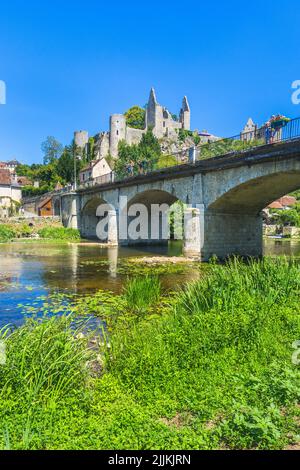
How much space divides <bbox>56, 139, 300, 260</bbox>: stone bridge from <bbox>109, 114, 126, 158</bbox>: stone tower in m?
61.3

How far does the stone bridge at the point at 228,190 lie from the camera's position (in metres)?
18.0

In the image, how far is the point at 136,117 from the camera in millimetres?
110438

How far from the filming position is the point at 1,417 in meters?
3.69

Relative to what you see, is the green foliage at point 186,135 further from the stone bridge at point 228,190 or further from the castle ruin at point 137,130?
the stone bridge at point 228,190

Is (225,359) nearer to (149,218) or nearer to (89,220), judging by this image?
(149,218)

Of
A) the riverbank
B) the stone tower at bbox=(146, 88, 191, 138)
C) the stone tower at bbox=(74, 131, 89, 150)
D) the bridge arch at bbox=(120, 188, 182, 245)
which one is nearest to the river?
the bridge arch at bbox=(120, 188, 182, 245)

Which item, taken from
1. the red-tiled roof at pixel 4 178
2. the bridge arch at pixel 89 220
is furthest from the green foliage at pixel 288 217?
the red-tiled roof at pixel 4 178

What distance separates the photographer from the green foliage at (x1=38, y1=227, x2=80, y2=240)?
4112 cm

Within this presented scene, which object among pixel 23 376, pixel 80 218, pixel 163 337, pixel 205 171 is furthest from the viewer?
pixel 80 218

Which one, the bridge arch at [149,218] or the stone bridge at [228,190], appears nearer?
the stone bridge at [228,190]

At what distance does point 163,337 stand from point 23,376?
2.53m

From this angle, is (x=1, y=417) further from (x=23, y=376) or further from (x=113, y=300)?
(x=113, y=300)

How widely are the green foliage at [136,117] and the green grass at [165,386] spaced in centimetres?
10779
